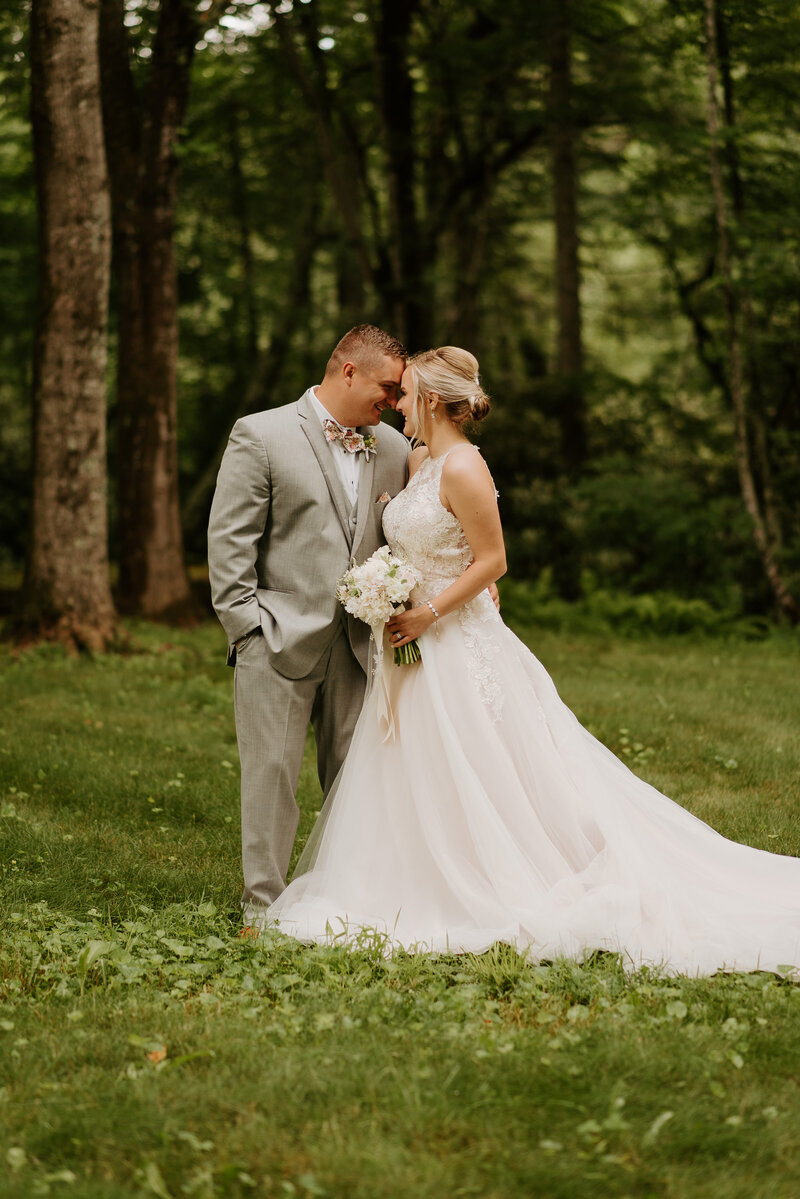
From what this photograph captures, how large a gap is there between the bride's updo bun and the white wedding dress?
12.6 inches

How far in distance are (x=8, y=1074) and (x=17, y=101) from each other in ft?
46.3

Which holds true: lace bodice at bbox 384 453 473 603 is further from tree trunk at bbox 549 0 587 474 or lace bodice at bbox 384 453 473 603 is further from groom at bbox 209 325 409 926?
tree trunk at bbox 549 0 587 474

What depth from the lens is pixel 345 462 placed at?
15.8 feet

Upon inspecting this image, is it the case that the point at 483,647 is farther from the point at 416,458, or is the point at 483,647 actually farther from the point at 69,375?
the point at 69,375

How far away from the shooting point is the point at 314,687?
481 centimetres

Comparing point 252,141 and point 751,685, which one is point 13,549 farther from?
point 751,685

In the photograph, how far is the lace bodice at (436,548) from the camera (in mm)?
4723

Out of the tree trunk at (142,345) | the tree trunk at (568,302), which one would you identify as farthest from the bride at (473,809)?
the tree trunk at (568,302)

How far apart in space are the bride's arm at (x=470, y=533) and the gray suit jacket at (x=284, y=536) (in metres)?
0.34

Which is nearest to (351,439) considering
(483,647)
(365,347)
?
(365,347)

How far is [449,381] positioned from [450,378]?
13 millimetres

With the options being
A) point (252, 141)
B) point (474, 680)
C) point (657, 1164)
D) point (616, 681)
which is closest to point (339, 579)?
point (474, 680)

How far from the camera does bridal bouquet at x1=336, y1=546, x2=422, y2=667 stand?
4430 mm

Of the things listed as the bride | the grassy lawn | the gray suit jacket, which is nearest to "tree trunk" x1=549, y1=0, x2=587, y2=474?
the grassy lawn
